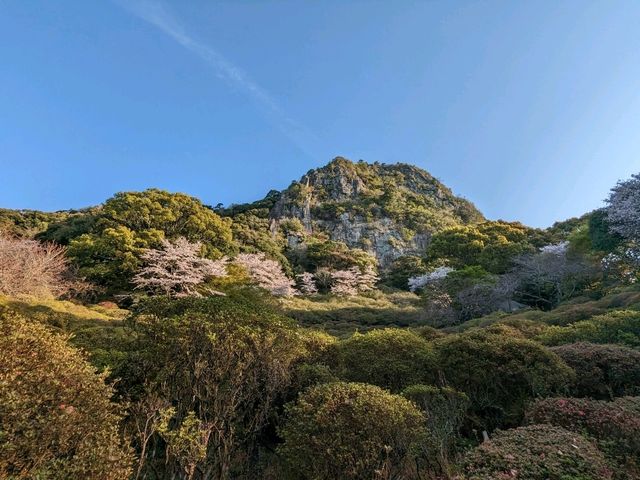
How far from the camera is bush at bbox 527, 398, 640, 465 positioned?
213 inches

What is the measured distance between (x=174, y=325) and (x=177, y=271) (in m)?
16.3

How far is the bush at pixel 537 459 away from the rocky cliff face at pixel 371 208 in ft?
→ 135

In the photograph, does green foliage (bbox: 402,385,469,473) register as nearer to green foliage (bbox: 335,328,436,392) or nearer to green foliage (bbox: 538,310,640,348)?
green foliage (bbox: 335,328,436,392)

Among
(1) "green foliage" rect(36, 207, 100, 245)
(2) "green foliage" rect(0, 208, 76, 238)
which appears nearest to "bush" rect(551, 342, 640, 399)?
(1) "green foliage" rect(36, 207, 100, 245)

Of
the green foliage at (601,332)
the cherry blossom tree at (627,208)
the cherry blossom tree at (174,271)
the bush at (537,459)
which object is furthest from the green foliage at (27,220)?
the cherry blossom tree at (627,208)

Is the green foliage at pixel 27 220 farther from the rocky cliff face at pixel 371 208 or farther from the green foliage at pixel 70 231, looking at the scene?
the rocky cliff face at pixel 371 208

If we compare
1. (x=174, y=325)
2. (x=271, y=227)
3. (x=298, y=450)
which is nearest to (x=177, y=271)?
(x=174, y=325)

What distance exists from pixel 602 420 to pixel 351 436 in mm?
4020

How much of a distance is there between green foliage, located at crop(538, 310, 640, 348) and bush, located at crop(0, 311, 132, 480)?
1112 cm

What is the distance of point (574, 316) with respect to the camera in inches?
588

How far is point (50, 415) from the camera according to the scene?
3814 mm

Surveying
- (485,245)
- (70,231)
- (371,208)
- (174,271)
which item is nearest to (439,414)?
(174,271)

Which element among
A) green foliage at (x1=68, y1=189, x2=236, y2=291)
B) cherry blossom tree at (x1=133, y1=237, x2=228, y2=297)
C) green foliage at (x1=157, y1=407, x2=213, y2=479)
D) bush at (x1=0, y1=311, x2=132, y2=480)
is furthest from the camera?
green foliage at (x1=68, y1=189, x2=236, y2=291)

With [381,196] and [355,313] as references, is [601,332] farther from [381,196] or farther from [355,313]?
[381,196]
